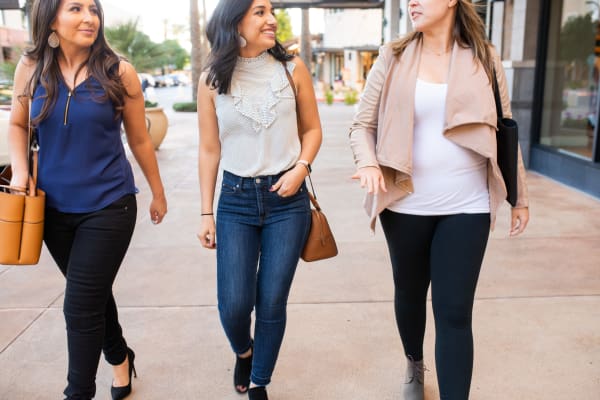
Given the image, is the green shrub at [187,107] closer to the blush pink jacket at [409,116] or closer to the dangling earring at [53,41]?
the dangling earring at [53,41]

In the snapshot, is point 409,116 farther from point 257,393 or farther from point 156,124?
point 156,124

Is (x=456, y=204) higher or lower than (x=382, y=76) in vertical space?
lower

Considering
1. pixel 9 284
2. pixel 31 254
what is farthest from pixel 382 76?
pixel 9 284

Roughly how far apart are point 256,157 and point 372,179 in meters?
0.52

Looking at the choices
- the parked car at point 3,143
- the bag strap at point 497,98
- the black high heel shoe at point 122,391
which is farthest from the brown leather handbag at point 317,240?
the parked car at point 3,143

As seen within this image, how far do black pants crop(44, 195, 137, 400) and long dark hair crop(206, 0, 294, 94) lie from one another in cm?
62

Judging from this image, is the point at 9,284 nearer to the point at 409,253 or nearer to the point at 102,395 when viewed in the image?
the point at 102,395

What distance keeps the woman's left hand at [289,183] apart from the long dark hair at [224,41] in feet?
1.41

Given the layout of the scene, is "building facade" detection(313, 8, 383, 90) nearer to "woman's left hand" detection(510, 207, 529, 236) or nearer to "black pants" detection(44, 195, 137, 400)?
"woman's left hand" detection(510, 207, 529, 236)

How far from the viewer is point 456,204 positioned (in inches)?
94.1

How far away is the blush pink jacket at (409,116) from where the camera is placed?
2.31m

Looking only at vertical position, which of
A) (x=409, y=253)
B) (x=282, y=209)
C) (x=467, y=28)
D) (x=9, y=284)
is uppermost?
(x=467, y=28)

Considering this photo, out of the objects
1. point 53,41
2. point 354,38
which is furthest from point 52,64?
point 354,38

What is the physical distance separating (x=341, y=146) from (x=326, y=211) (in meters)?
5.64
